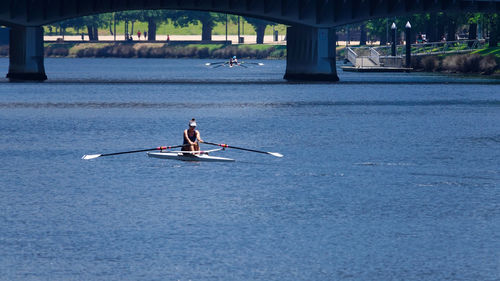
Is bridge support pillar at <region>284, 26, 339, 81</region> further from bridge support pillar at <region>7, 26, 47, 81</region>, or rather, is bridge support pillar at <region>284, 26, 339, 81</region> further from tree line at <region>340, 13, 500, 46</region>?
bridge support pillar at <region>7, 26, 47, 81</region>

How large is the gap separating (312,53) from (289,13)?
6833 mm

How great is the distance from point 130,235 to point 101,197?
23.4ft

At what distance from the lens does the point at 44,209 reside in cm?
3081

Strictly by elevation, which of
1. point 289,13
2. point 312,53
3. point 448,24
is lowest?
point 312,53

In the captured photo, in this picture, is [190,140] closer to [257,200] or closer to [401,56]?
[257,200]

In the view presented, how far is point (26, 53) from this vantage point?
117812mm

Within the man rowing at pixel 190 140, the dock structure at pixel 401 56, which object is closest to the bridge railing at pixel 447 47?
the dock structure at pixel 401 56

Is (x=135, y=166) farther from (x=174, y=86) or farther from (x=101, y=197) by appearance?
(x=174, y=86)

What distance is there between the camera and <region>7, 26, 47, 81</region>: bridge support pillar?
115438 mm

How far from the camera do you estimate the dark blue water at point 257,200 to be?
23328mm

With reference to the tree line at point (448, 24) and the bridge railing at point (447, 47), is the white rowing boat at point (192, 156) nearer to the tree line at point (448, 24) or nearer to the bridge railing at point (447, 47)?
the tree line at point (448, 24)

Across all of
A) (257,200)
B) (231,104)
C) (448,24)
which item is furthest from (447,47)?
(257,200)

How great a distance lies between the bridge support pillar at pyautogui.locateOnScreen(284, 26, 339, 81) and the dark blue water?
44.0 metres

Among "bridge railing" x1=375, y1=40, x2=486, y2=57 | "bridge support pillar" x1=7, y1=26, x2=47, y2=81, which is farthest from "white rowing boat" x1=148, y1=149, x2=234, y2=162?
"bridge railing" x1=375, y1=40, x2=486, y2=57
